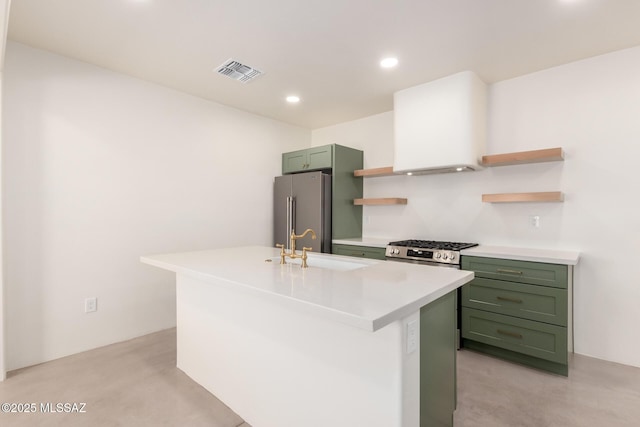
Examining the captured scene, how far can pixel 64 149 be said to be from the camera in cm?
265

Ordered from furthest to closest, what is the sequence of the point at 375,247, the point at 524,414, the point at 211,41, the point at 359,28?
1. the point at 375,247
2. the point at 211,41
3. the point at 359,28
4. the point at 524,414

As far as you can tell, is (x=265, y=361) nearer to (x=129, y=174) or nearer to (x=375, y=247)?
(x=375, y=247)

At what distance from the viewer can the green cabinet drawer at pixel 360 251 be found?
339cm

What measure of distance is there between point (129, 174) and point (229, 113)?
1.39 m

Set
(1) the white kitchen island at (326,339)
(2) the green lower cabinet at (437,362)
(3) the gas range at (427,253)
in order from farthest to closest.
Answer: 1. (3) the gas range at (427,253)
2. (2) the green lower cabinet at (437,362)
3. (1) the white kitchen island at (326,339)

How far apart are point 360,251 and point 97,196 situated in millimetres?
2633

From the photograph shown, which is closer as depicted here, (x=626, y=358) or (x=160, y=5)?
(x=160, y=5)

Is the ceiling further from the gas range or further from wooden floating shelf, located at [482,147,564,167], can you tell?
the gas range

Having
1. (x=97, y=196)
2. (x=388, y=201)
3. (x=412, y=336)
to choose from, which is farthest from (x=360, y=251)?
(x=97, y=196)

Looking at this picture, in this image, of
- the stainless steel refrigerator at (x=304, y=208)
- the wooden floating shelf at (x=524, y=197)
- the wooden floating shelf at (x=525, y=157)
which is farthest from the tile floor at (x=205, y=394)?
the stainless steel refrigerator at (x=304, y=208)

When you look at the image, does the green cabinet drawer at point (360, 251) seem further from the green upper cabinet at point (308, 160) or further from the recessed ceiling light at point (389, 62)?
the recessed ceiling light at point (389, 62)

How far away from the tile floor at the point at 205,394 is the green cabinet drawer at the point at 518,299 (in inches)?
16.9

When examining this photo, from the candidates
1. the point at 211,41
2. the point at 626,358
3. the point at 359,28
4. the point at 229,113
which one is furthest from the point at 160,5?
the point at 626,358

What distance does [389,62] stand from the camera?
2.70 metres
